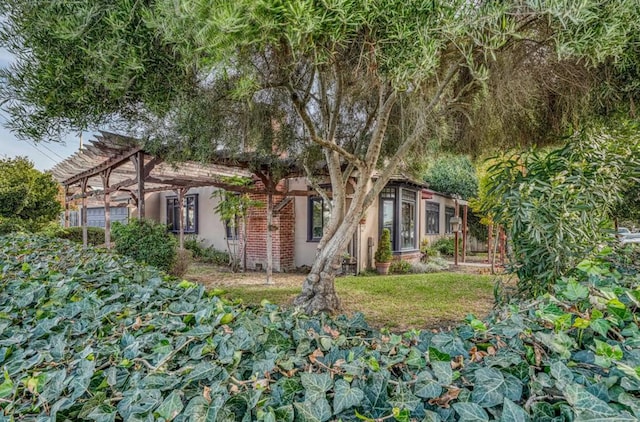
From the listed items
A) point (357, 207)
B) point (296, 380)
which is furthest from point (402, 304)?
point (296, 380)

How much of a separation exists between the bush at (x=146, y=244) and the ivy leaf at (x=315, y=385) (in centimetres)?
708

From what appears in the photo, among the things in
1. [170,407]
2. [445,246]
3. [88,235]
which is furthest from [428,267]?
[88,235]

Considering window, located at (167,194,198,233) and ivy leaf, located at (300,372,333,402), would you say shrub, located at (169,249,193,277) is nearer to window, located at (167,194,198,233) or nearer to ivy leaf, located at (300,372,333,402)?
window, located at (167,194,198,233)

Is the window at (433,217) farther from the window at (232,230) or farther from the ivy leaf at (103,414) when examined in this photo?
the ivy leaf at (103,414)

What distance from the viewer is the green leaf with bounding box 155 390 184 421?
0.89 metres

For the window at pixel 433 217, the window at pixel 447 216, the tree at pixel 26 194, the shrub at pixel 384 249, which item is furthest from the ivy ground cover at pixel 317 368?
the window at pixel 447 216

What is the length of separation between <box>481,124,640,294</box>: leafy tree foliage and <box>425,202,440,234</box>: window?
1190 cm

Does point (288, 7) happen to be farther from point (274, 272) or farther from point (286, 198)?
point (274, 272)

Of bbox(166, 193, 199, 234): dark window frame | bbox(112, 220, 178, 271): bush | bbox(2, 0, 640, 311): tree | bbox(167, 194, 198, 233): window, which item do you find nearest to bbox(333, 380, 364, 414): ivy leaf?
bbox(2, 0, 640, 311): tree

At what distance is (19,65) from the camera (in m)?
3.26

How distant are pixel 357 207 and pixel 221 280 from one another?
5.03 m

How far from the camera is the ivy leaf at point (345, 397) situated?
901 mm

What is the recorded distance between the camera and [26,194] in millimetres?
11367

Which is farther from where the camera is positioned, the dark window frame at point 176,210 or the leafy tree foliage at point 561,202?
the dark window frame at point 176,210
